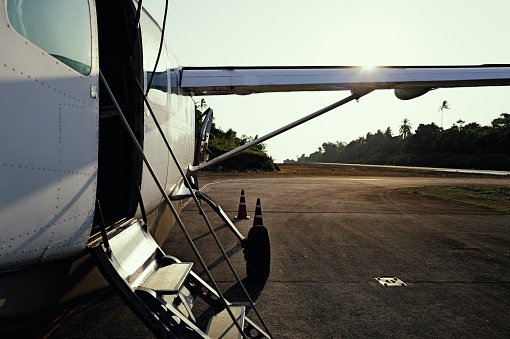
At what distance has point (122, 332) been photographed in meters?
4.61

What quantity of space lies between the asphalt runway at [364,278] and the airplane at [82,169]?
0.98m

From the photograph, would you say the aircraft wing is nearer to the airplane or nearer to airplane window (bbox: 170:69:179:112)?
airplane window (bbox: 170:69:179:112)

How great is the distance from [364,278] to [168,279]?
141 inches

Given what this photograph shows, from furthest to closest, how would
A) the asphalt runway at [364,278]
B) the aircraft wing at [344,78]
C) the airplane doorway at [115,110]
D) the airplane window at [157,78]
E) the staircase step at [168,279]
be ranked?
1. the aircraft wing at [344,78]
2. the asphalt runway at [364,278]
3. the airplane window at [157,78]
4. the airplane doorway at [115,110]
5. the staircase step at [168,279]

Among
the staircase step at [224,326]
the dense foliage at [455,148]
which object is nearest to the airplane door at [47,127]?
the staircase step at [224,326]

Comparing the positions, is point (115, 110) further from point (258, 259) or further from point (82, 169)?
point (258, 259)

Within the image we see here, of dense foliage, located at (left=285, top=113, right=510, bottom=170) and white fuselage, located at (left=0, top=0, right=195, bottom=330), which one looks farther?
dense foliage, located at (left=285, top=113, right=510, bottom=170)

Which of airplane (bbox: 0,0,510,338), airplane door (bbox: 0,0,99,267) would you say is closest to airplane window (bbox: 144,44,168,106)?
airplane (bbox: 0,0,510,338)

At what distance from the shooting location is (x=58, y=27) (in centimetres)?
286

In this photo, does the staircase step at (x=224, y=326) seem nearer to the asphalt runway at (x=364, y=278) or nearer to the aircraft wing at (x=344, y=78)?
the asphalt runway at (x=364, y=278)

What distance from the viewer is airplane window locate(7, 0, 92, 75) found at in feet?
8.21

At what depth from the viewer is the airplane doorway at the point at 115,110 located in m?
4.32

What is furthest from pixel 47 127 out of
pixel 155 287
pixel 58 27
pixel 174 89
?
pixel 174 89

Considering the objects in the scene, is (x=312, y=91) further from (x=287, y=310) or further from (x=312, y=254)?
(x=287, y=310)
